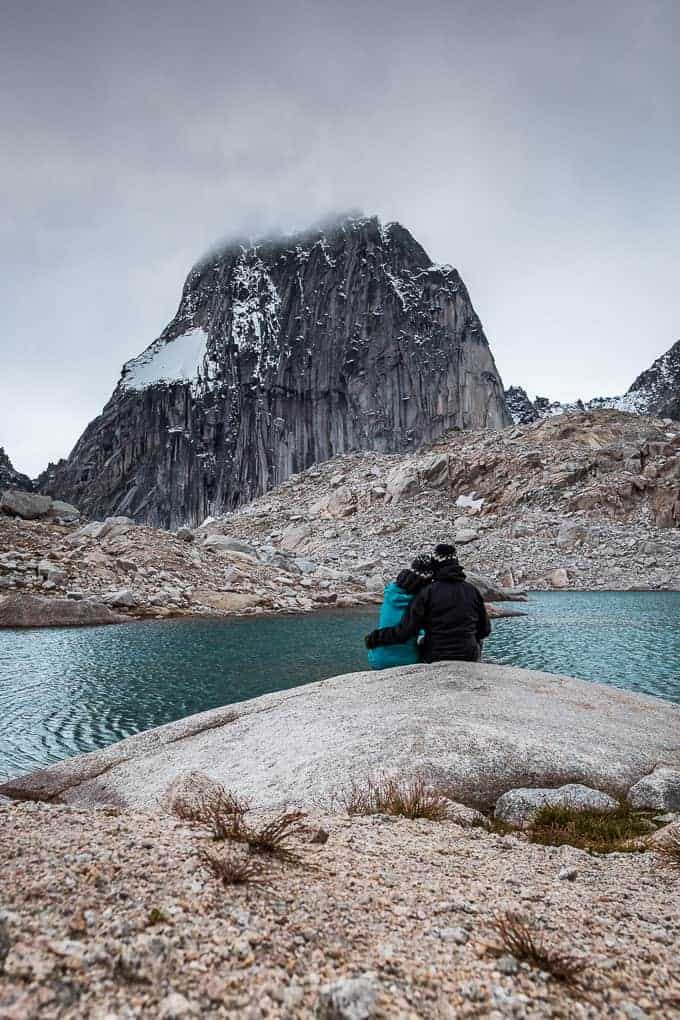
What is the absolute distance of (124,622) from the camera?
Answer: 26.5m

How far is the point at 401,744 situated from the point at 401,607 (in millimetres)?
4165

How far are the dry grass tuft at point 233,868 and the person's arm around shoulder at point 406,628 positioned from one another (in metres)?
6.84

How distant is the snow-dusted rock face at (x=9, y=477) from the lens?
4382 inches

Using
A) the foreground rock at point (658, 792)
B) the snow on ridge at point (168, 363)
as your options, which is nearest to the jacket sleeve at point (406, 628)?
the foreground rock at point (658, 792)

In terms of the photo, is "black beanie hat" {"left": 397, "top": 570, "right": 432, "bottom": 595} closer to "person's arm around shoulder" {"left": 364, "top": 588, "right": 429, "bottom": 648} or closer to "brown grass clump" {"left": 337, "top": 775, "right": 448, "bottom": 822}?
"person's arm around shoulder" {"left": 364, "top": 588, "right": 429, "bottom": 648}

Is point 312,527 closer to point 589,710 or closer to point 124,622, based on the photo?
point 124,622

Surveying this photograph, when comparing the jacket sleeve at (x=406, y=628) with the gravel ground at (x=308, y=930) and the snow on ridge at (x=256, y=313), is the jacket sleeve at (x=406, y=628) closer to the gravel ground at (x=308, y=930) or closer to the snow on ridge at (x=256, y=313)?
the gravel ground at (x=308, y=930)

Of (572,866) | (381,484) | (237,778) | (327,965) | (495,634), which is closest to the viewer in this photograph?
(327,965)

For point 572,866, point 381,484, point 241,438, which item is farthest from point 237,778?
point 241,438

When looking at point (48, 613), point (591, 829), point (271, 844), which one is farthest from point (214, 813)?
point (48, 613)

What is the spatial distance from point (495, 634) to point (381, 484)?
5276cm

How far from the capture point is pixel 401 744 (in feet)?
21.9

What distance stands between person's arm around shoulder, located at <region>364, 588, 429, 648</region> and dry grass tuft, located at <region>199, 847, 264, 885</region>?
6843mm

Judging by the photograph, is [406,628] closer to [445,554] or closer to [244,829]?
[445,554]
